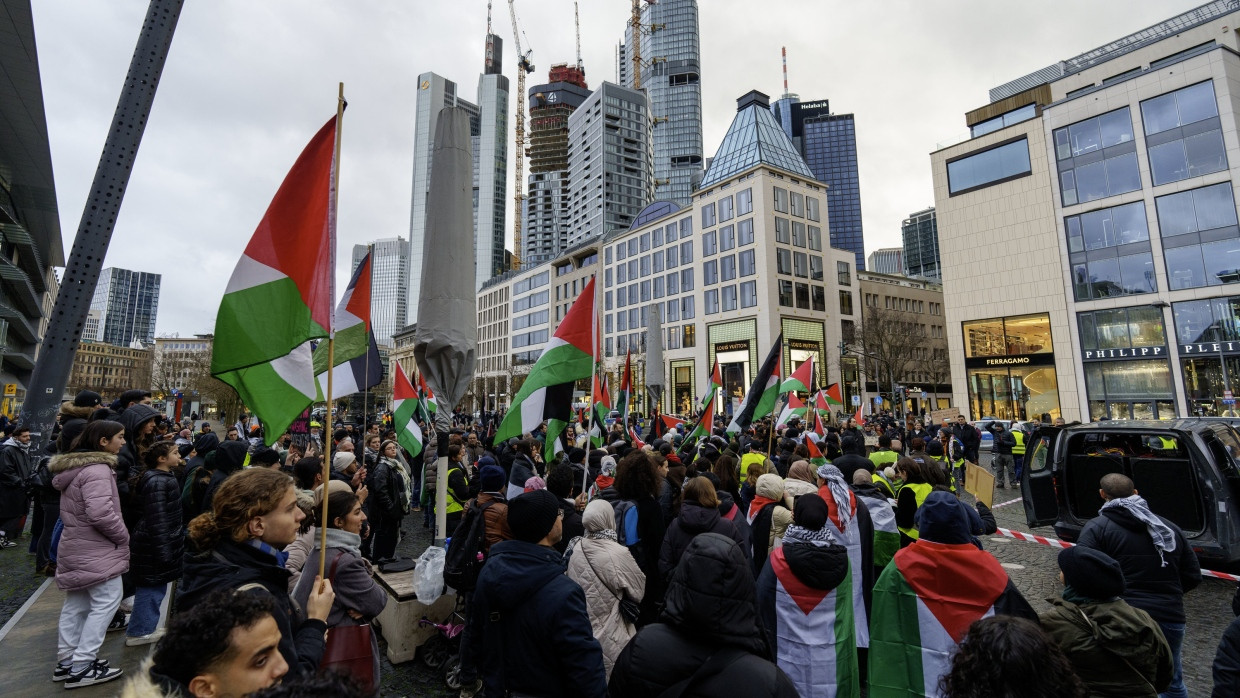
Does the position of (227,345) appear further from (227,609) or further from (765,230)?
(765,230)

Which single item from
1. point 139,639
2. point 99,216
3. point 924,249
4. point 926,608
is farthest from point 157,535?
point 924,249

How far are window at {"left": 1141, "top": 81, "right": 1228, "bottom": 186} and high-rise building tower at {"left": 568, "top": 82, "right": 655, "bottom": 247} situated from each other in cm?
10106

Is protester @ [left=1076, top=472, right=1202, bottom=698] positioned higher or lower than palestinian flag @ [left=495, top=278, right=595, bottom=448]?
lower

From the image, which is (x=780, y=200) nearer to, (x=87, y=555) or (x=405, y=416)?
(x=405, y=416)

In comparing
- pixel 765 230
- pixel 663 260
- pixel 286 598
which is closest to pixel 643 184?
pixel 663 260

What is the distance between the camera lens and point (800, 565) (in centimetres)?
360

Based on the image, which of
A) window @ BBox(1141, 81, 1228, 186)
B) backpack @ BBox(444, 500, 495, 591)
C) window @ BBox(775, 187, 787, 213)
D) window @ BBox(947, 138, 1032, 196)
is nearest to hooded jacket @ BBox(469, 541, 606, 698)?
backpack @ BBox(444, 500, 495, 591)

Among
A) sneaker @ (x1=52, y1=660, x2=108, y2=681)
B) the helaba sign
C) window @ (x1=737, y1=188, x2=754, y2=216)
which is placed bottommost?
sneaker @ (x1=52, y1=660, x2=108, y2=681)

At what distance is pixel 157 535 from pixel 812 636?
566 centimetres

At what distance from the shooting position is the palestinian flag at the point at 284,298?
11.0 ft

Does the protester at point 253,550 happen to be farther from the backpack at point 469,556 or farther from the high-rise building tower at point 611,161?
the high-rise building tower at point 611,161

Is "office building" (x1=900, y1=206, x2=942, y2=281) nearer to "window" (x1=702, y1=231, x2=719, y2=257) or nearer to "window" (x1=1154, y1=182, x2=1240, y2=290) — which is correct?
"window" (x1=702, y1=231, x2=719, y2=257)

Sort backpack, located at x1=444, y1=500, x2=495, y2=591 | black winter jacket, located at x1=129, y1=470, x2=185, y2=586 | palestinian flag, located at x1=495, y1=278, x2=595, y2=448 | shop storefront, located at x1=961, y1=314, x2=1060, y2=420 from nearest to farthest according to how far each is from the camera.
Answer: backpack, located at x1=444, y1=500, x2=495, y2=591, black winter jacket, located at x1=129, y1=470, x2=185, y2=586, palestinian flag, located at x1=495, y1=278, x2=595, y2=448, shop storefront, located at x1=961, y1=314, x2=1060, y2=420

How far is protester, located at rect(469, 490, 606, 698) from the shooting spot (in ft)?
9.16
